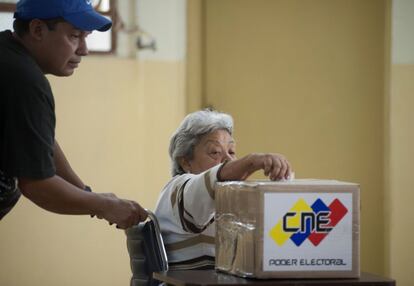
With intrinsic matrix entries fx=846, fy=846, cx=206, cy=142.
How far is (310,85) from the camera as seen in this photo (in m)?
4.63

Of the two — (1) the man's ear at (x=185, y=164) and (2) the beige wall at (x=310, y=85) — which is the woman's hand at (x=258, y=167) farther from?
(2) the beige wall at (x=310, y=85)

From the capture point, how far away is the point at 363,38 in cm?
464

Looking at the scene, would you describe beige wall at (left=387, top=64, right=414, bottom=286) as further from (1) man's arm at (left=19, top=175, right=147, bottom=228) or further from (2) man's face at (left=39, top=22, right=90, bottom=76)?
(2) man's face at (left=39, top=22, right=90, bottom=76)

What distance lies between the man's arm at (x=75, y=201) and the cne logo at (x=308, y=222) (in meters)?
0.59

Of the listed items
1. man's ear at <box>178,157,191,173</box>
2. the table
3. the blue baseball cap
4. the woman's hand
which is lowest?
the table

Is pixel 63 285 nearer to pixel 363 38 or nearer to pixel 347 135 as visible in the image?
pixel 347 135

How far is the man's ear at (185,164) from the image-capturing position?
2930 mm

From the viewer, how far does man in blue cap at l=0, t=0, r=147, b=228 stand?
2.07m

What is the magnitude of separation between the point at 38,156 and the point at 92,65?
2311 mm

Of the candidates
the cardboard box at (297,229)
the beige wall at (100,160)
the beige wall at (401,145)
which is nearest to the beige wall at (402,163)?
the beige wall at (401,145)

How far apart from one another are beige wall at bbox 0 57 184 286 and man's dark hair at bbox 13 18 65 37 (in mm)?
2003

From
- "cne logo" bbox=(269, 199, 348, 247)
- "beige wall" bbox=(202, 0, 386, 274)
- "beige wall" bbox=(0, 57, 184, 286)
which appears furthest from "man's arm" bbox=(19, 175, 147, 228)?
"beige wall" bbox=(202, 0, 386, 274)

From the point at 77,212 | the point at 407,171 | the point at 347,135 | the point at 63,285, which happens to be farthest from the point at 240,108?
the point at 77,212

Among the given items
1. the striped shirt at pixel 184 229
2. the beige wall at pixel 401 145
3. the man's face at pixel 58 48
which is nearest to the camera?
the man's face at pixel 58 48
